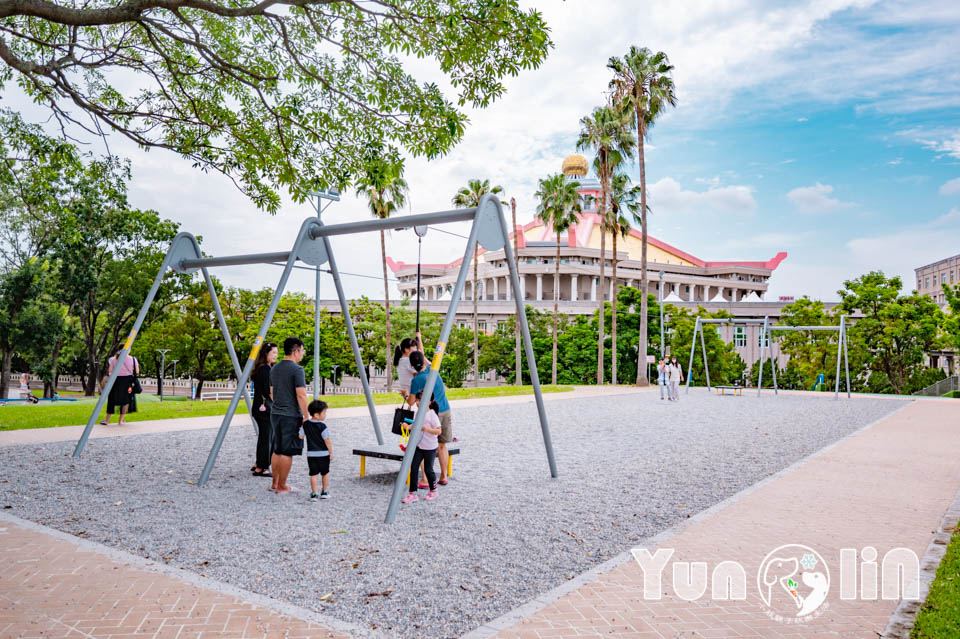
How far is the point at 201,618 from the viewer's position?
4.45 m

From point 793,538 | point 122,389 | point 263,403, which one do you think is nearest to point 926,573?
point 793,538

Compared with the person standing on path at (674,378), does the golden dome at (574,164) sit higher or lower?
higher

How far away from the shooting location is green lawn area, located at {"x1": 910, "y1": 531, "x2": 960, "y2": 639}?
4379mm

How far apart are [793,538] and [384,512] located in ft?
13.8

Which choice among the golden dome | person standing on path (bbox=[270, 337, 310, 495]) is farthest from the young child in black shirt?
the golden dome

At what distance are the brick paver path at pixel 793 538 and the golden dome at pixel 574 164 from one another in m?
84.9

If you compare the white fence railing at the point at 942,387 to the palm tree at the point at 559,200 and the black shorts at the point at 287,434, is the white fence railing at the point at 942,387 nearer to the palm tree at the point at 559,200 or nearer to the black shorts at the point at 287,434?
the palm tree at the point at 559,200

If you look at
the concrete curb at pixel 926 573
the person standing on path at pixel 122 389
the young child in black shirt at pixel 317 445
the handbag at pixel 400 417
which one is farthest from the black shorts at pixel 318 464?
the person standing on path at pixel 122 389

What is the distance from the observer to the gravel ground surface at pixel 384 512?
5.14 metres

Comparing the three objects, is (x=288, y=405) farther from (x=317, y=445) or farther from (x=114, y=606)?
(x=114, y=606)

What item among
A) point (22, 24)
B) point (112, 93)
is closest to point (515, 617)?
point (112, 93)

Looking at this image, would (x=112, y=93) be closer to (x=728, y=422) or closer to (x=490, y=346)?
(x=728, y=422)

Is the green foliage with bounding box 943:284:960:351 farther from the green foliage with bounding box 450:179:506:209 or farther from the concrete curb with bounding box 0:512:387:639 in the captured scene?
the concrete curb with bounding box 0:512:387:639

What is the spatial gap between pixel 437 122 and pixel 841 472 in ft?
26.8
